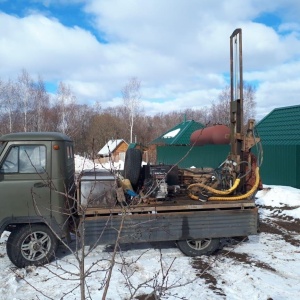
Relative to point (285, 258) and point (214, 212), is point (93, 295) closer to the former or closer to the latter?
point (214, 212)

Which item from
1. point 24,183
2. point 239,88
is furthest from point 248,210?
point 24,183

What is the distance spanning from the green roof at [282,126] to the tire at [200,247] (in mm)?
8565

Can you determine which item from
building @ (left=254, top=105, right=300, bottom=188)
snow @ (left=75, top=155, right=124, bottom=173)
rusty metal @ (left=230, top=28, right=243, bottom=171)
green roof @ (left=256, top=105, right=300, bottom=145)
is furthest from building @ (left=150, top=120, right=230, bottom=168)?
rusty metal @ (left=230, top=28, right=243, bottom=171)

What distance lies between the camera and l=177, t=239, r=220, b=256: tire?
5.78 m

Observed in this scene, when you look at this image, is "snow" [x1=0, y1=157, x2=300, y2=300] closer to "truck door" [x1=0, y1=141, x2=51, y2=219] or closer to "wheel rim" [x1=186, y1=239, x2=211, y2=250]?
"wheel rim" [x1=186, y1=239, x2=211, y2=250]

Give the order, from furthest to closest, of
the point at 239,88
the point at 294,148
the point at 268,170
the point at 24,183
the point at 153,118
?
the point at 153,118, the point at 268,170, the point at 294,148, the point at 239,88, the point at 24,183

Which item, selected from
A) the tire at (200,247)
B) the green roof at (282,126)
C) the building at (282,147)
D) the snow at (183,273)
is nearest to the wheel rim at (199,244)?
the tire at (200,247)

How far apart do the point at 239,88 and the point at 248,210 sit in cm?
238

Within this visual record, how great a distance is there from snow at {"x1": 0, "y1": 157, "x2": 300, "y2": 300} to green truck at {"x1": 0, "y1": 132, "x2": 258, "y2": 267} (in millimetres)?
288

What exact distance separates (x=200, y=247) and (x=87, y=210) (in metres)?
1.98

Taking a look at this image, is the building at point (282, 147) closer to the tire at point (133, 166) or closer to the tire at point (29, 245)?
the tire at point (133, 166)

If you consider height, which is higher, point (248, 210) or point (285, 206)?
point (248, 210)

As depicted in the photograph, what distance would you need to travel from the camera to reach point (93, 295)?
441 cm

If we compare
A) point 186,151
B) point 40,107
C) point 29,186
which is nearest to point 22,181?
point 29,186
